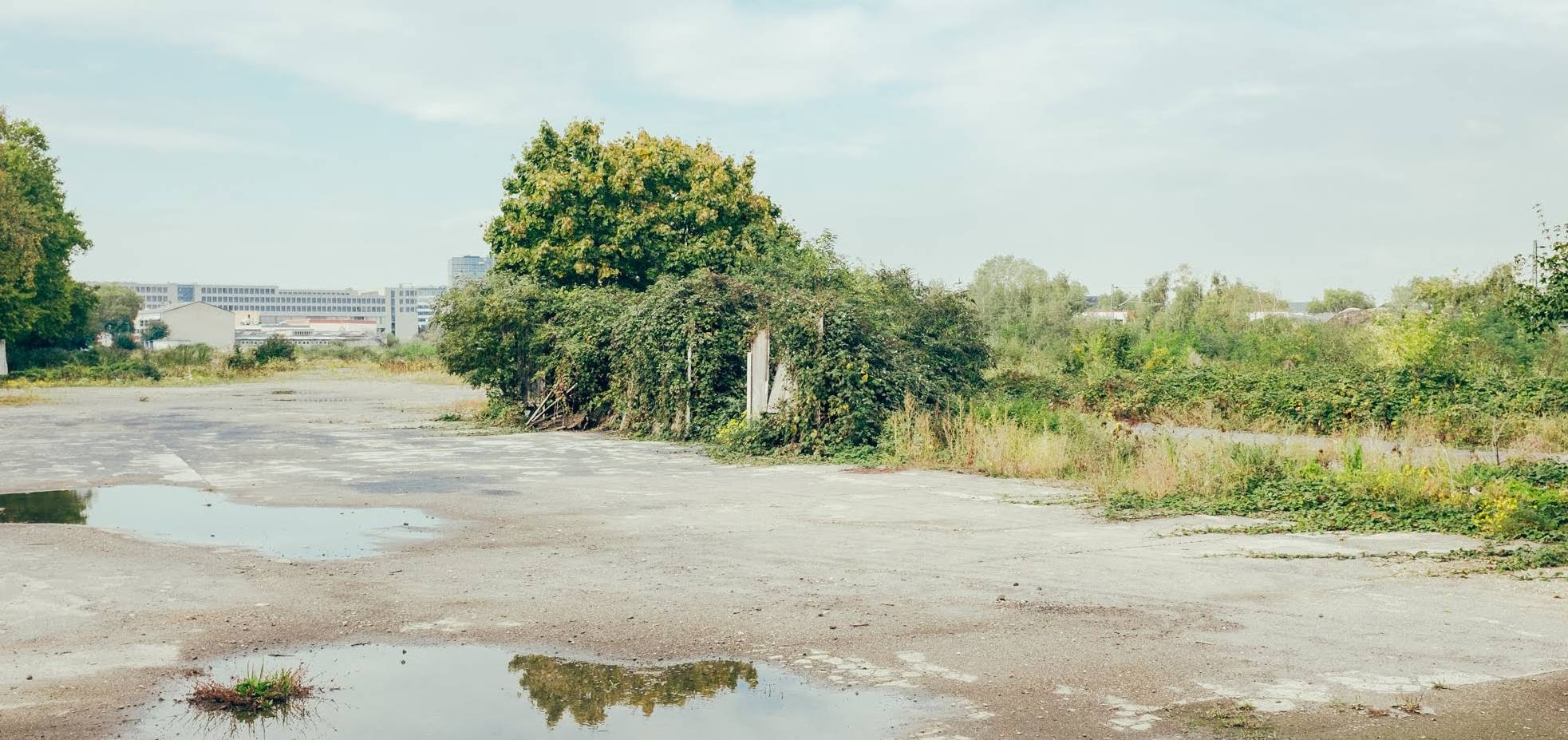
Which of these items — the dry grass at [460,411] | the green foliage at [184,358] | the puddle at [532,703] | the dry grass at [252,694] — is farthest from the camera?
the green foliage at [184,358]

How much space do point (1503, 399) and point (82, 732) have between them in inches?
790

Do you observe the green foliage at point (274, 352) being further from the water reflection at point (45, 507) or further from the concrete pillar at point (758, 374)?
the water reflection at point (45, 507)

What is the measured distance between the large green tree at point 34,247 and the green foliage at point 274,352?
27.8 feet

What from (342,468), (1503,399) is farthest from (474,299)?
(1503,399)

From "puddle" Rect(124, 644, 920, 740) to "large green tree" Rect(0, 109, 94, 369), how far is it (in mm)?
46369

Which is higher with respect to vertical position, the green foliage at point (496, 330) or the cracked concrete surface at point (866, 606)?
the green foliage at point (496, 330)

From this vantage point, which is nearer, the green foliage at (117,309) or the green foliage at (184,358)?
the green foliage at (184,358)

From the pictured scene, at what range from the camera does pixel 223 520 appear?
12.2m

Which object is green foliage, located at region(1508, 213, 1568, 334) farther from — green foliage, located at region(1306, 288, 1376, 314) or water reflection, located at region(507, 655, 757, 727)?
green foliage, located at region(1306, 288, 1376, 314)

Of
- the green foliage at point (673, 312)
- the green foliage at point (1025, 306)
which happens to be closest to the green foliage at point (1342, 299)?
the green foliage at point (1025, 306)

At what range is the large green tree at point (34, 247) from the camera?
45188 millimetres

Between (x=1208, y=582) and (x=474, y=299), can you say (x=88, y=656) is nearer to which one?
(x=1208, y=582)

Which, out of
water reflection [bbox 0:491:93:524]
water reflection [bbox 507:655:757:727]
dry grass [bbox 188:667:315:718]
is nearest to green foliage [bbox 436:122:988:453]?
water reflection [bbox 0:491:93:524]

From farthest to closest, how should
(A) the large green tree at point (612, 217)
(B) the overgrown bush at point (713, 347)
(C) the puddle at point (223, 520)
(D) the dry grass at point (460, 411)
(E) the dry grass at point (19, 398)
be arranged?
(E) the dry grass at point (19, 398)
(A) the large green tree at point (612, 217)
(D) the dry grass at point (460, 411)
(B) the overgrown bush at point (713, 347)
(C) the puddle at point (223, 520)
